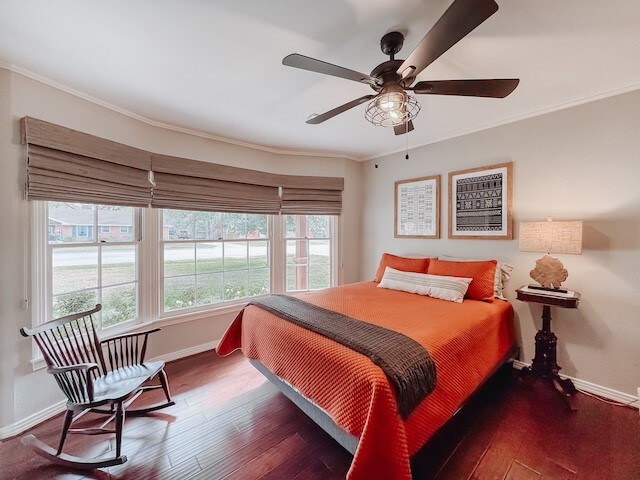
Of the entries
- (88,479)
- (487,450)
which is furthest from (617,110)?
(88,479)

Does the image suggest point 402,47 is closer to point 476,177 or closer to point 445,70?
point 445,70

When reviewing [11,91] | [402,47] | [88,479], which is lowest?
[88,479]

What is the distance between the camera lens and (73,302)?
7.13ft

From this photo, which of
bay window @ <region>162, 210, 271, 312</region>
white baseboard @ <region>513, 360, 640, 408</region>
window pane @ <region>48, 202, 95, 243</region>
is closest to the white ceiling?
window pane @ <region>48, 202, 95, 243</region>

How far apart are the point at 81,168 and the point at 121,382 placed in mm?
1642

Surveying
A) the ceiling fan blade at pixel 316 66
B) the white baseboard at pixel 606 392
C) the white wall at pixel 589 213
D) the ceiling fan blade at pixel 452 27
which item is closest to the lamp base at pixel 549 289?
the white wall at pixel 589 213

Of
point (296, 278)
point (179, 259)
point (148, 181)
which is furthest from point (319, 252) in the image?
point (148, 181)

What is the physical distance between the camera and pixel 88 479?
4.80ft

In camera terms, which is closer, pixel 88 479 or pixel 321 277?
pixel 88 479

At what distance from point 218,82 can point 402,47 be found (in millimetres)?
1325

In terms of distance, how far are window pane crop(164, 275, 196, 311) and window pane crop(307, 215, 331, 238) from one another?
162 cm

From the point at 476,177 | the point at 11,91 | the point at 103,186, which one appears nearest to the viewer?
the point at 11,91

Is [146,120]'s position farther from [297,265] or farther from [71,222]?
[297,265]

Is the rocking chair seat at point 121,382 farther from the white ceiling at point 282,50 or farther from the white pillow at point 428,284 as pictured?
the white pillow at point 428,284
